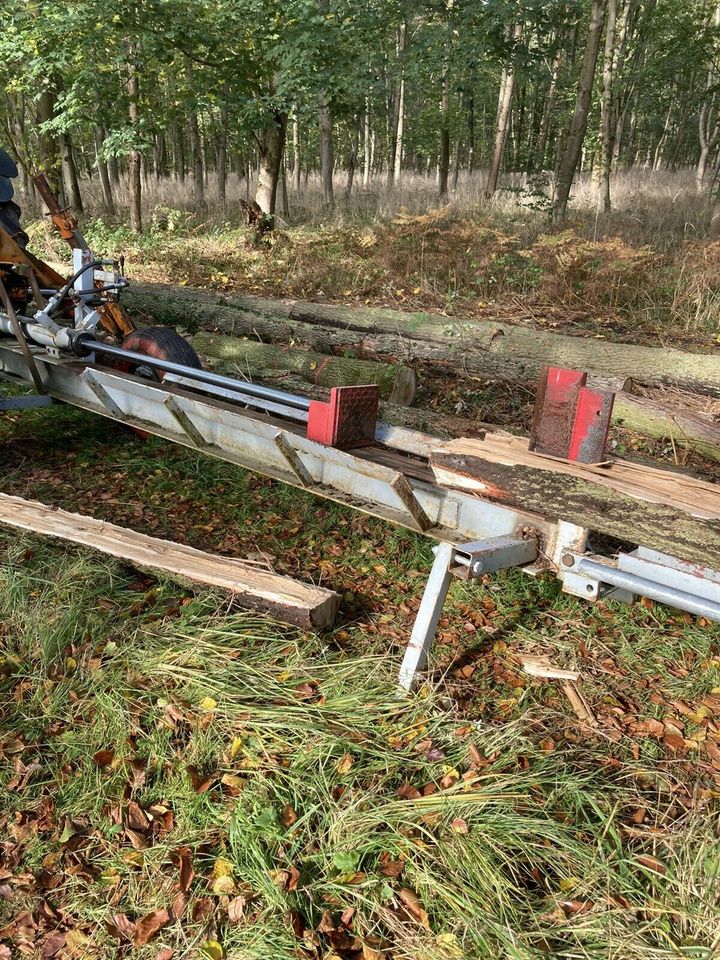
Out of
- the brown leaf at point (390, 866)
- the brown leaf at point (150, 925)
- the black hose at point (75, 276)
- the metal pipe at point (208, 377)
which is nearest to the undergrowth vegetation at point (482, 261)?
the black hose at point (75, 276)

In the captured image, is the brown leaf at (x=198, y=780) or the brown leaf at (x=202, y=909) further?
the brown leaf at (x=198, y=780)

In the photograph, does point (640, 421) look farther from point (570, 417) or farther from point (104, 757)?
point (104, 757)

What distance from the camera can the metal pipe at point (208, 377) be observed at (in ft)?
12.3

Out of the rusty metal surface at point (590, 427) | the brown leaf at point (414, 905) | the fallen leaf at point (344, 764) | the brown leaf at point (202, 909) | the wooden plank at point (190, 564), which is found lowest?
the brown leaf at point (202, 909)

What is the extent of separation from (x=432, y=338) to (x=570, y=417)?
4189 mm

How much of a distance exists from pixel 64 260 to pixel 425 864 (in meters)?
13.7

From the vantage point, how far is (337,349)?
7.22 meters

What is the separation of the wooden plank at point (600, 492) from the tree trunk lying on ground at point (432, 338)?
334cm

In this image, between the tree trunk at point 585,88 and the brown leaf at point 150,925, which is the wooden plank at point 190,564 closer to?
the brown leaf at point 150,925

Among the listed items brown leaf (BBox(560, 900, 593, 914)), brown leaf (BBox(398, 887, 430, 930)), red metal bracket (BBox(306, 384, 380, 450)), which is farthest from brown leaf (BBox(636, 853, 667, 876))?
red metal bracket (BBox(306, 384, 380, 450))

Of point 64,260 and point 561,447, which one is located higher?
point 561,447

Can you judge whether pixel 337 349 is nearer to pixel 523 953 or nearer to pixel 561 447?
pixel 561 447

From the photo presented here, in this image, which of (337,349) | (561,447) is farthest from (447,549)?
(337,349)

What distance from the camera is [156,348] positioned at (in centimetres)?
511
